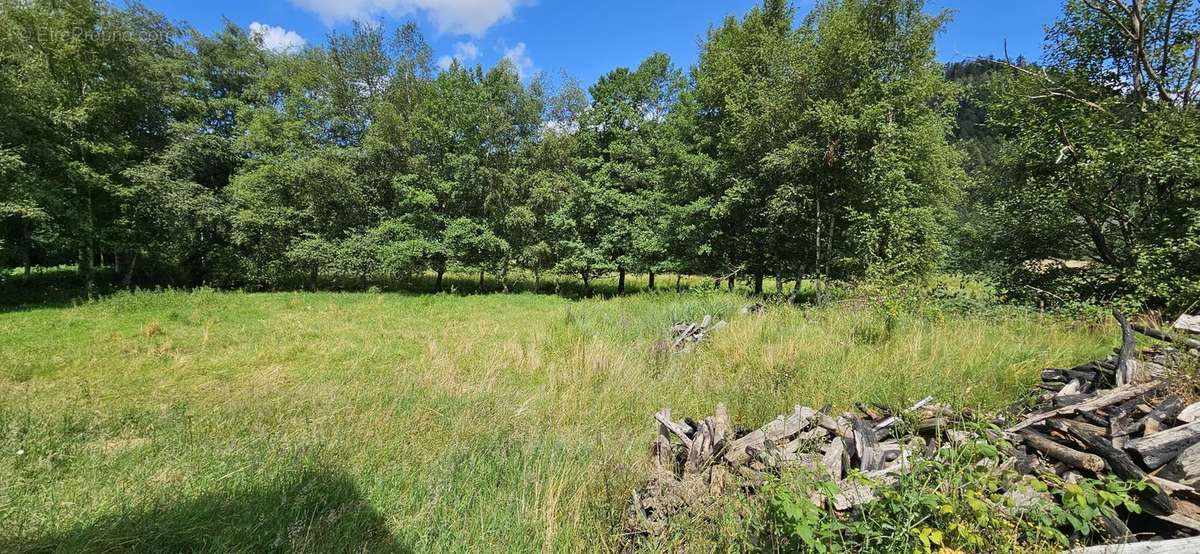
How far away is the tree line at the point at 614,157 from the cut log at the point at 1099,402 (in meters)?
4.50

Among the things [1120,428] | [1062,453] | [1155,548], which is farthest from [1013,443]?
[1155,548]

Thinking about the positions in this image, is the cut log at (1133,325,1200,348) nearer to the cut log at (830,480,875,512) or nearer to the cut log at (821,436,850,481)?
the cut log at (821,436,850,481)

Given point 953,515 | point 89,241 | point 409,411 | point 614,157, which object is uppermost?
point 614,157

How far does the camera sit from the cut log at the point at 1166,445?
7.46ft

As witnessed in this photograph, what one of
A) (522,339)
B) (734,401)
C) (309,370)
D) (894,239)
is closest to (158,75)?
Answer: (309,370)

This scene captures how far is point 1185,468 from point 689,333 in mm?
5829

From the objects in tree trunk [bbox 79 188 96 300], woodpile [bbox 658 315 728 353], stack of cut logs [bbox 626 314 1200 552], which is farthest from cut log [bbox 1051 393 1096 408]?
tree trunk [bbox 79 188 96 300]

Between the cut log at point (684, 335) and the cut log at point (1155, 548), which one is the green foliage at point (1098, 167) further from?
the cut log at point (1155, 548)

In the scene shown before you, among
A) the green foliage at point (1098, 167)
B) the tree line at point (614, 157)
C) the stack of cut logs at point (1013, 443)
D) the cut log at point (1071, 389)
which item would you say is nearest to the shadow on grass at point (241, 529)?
the stack of cut logs at point (1013, 443)

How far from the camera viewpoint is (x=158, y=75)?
15461 millimetres

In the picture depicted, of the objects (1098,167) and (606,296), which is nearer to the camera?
(1098,167)

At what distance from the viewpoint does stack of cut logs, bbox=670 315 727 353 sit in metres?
7.33

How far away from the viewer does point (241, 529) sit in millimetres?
2379

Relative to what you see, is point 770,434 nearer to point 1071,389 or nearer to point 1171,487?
point 1171,487
